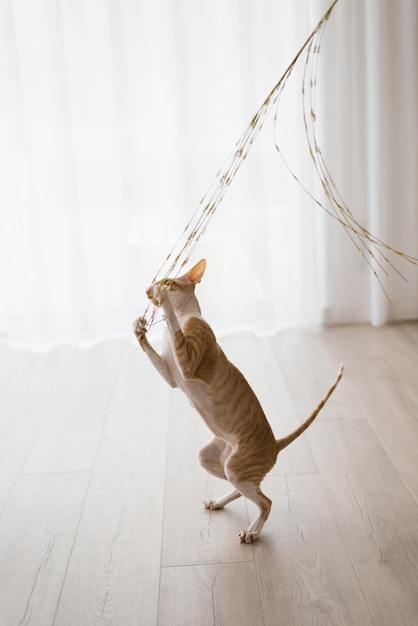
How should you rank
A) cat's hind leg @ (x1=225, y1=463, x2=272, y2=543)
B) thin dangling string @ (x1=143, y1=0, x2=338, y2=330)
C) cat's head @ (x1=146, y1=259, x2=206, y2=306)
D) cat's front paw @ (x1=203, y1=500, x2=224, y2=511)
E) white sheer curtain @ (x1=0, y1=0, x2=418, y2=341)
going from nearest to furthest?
thin dangling string @ (x1=143, y1=0, x2=338, y2=330) < cat's head @ (x1=146, y1=259, x2=206, y2=306) < cat's hind leg @ (x1=225, y1=463, x2=272, y2=543) < cat's front paw @ (x1=203, y1=500, x2=224, y2=511) < white sheer curtain @ (x1=0, y1=0, x2=418, y2=341)

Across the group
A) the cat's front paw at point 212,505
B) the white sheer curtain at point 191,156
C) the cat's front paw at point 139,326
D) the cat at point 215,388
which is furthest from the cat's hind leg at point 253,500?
the white sheer curtain at point 191,156

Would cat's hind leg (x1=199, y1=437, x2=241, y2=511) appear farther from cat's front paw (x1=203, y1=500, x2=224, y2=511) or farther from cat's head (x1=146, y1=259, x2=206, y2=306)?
cat's head (x1=146, y1=259, x2=206, y2=306)

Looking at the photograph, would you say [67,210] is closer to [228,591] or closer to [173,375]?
[173,375]

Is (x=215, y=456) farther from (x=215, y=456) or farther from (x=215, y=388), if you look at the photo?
(x=215, y=388)

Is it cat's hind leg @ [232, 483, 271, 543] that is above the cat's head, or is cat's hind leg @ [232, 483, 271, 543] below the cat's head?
below

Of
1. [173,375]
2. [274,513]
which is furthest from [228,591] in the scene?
[173,375]

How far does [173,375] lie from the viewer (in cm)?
176

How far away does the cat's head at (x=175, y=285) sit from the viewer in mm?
1630

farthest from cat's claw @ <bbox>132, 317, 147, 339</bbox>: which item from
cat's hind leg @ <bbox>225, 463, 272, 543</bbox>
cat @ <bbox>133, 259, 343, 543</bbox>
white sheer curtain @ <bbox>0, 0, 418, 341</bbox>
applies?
white sheer curtain @ <bbox>0, 0, 418, 341</bbox>

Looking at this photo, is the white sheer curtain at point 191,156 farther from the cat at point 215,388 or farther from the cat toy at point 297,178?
the cat at point 215,388

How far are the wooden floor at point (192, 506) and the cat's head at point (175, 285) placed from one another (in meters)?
0.63

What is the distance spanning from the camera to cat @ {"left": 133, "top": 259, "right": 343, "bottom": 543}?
66.0 inches

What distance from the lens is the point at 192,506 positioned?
2.04 metres

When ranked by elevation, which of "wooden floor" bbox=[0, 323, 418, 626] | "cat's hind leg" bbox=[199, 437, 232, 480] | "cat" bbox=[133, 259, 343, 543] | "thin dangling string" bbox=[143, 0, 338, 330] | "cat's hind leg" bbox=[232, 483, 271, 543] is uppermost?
"thin dangling string" bbox=[143, 0, 338, 330]
